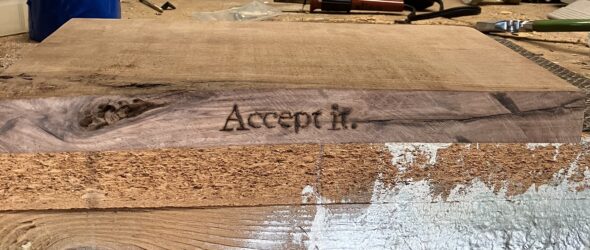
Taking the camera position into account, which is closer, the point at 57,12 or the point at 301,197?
the point at 301,197

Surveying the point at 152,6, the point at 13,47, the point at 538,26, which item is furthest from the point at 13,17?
the point at 538,26

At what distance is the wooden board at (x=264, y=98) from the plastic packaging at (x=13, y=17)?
461 millimetres

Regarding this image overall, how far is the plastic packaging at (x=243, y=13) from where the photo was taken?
3.75 feet

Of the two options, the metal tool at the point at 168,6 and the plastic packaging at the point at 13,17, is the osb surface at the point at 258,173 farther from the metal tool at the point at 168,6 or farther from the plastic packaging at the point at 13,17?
the metal tool at the point at 168,6

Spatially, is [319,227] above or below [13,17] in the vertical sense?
below

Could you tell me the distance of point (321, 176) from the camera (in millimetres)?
538

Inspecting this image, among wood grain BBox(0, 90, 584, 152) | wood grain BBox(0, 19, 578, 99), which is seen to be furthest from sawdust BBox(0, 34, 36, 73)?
wood grain BBox(0, 90, 584, 152)

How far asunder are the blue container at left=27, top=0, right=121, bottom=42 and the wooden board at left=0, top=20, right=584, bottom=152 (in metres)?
0.34

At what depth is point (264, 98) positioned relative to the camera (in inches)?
18.6

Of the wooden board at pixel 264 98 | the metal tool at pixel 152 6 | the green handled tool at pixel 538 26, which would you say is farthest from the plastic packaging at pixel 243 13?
the wooden board at pixel 264 98

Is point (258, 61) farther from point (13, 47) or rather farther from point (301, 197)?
point (13, 47)

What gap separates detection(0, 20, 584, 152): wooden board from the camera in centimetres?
46

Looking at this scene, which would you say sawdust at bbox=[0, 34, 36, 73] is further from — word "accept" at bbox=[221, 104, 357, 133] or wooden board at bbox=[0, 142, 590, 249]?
word "accept" at bbox=[221, 104, 357, 133]

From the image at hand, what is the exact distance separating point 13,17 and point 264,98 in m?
0.69
